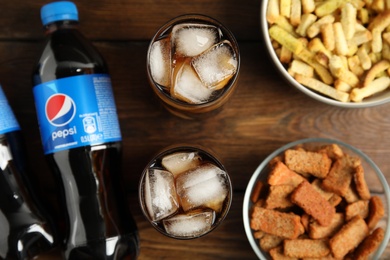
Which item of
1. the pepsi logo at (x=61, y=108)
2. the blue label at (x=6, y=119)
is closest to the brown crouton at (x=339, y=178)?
the pepsi logo at (x=61, y=108)

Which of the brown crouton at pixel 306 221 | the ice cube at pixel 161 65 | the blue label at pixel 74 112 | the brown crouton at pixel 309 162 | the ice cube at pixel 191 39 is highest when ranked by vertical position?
the ice cube at pixel 191 39

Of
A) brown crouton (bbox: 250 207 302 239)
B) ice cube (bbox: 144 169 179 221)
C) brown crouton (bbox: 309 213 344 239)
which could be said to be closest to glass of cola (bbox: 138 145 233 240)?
ice cube (bbox: 144 169 179 221)

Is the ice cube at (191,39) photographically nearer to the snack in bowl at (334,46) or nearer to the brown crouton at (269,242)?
the snack in bowl at (334,46)

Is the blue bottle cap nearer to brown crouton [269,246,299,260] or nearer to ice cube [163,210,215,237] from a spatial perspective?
ice cube [163,210,215,237]

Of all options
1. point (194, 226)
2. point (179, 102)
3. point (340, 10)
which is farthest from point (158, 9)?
point (194, 226)

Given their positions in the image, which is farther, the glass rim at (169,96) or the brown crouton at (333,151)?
the brown crouton at (333,151)

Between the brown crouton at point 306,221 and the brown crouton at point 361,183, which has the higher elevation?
the brown crouton at point 361,183

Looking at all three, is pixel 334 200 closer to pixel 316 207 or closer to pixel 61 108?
pixel 316 207
